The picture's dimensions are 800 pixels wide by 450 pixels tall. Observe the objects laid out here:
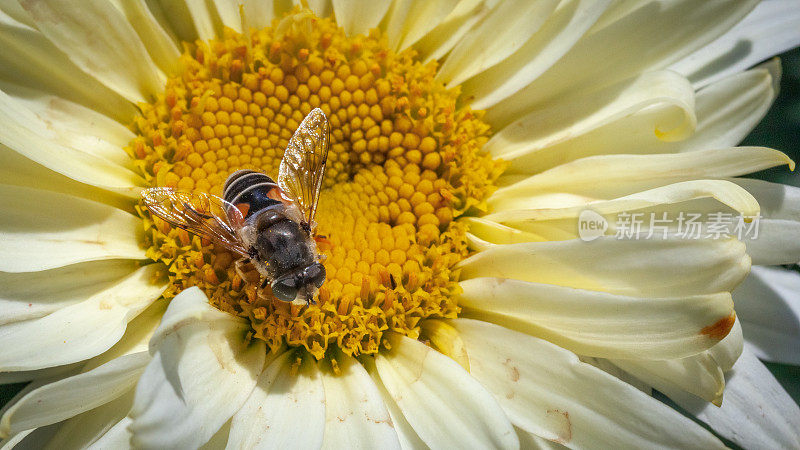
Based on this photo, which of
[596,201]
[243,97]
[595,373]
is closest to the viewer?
[595,373]

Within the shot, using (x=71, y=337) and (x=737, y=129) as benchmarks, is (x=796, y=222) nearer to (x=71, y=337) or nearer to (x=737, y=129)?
(x=737, y=129)

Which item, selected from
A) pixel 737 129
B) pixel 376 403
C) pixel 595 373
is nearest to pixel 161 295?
pixel 376 403

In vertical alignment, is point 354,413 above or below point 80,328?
below

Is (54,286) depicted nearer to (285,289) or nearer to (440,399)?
(285,289)

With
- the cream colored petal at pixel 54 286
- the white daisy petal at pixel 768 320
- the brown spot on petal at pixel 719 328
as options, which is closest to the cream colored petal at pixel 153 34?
the cream colored petal at pixel 54 286

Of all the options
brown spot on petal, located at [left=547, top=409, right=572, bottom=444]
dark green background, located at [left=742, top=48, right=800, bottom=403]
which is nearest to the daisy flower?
brown spot on petal, located at [left=547, top=409, right=572, bottom=444]

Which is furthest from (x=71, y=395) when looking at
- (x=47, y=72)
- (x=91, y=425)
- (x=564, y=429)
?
(x=564, y=429)
